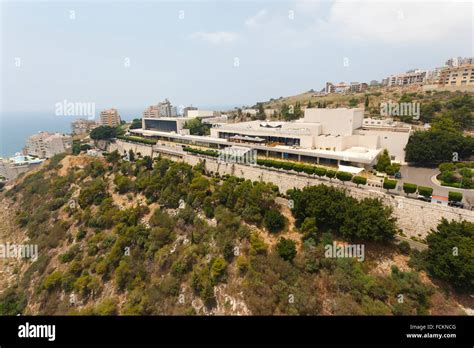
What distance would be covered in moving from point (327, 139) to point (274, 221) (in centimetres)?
1494

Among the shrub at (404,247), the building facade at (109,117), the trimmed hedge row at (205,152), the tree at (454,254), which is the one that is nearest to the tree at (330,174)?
the shrub at (404,247)

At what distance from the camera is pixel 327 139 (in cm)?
2959

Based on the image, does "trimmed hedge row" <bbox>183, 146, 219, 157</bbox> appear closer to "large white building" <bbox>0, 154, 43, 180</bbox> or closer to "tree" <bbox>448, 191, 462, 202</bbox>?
"tree" <bbox>448, 191, 462, 202</bbox>

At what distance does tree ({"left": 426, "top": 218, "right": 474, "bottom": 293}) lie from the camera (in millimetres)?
13648

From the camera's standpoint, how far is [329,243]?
61.0 ft

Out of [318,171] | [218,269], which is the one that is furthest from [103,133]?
[318,171]

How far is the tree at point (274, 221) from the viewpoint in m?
20.6

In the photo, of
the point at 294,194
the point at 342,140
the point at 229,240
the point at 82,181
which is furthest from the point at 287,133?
the point at 82,181
